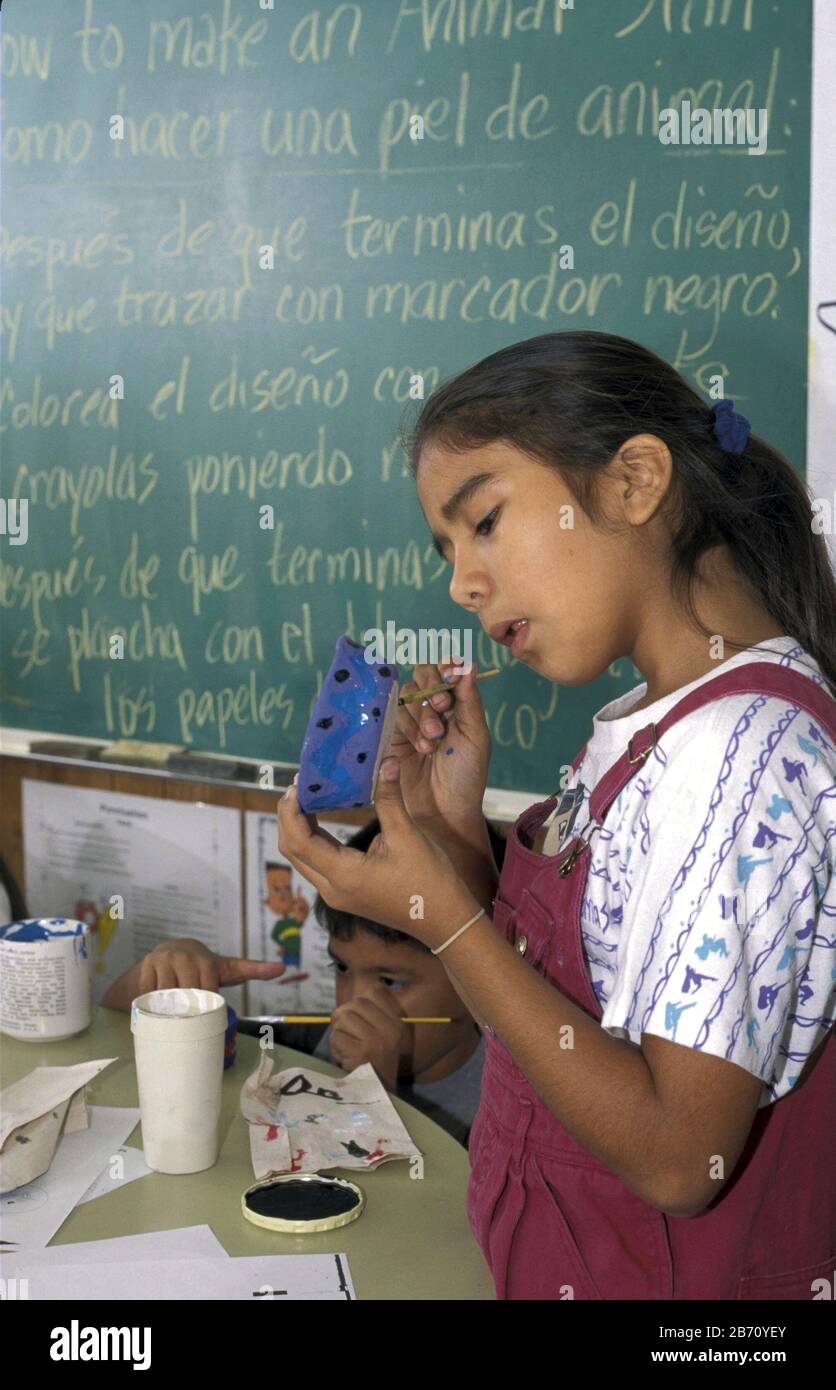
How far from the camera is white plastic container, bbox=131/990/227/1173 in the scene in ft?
4.02

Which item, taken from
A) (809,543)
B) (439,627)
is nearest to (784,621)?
(809,543)

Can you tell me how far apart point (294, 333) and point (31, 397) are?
64 cm

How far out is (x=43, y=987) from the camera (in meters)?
1.56

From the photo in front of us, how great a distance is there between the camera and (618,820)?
957 millimetres

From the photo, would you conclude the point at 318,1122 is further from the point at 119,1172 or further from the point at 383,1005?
the point at 383,1005

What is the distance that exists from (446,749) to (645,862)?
0.53 meters

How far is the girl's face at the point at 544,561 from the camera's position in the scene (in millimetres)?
998

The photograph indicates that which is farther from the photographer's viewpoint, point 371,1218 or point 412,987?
point 412,987

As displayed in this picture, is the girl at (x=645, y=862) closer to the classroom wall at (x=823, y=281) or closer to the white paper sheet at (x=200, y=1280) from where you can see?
the white paper sheet at (x=200, y=1280)

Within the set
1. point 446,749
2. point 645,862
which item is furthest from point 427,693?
point 645,862

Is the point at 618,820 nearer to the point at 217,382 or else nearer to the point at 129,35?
the point at 217,382

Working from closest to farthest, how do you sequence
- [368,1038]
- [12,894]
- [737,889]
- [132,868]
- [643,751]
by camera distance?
1. [737,889]
2. [643,751]
3. [368,1038]
4. [12,894]
5. [132,868]

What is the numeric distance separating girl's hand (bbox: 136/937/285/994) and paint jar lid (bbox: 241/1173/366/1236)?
1.48ft

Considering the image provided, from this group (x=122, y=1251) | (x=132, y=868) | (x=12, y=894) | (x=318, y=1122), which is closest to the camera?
(x=122, y=1251)
